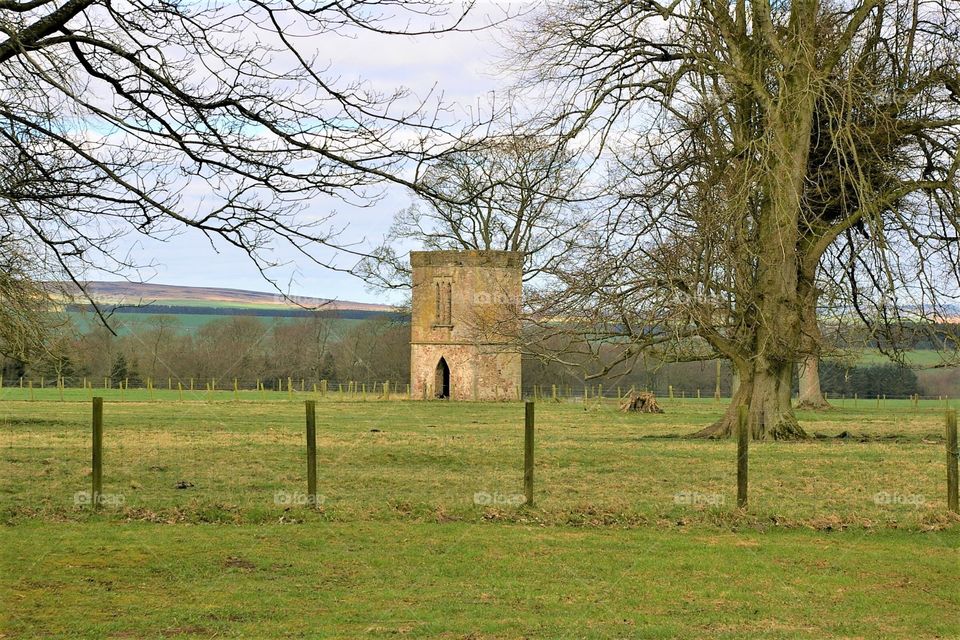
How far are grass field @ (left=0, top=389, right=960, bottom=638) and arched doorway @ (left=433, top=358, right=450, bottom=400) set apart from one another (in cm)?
4025

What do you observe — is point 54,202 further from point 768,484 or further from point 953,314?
point 953,314

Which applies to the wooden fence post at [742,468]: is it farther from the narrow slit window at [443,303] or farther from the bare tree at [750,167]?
the narrow slit window at [443,303]

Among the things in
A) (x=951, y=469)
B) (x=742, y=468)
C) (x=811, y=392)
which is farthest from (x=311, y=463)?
(x=811, y=392)

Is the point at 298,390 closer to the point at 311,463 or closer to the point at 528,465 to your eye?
the point at 311,463

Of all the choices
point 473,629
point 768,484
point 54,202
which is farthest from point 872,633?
point 768,484

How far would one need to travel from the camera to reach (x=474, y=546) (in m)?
11.6

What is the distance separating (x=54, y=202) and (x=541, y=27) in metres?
18.8

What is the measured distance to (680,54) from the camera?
26234 millimetres

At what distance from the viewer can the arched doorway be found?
208 ft

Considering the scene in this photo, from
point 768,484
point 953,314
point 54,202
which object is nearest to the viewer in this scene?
point 54,202

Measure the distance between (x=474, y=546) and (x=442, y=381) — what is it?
5223 centimetres

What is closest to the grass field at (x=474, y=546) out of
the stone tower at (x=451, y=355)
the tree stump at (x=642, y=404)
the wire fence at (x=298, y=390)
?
the tree stump at (x=642, y=404)

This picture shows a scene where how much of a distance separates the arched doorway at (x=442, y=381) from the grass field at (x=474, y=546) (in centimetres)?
4025

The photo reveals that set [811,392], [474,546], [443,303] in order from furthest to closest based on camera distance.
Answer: [443,303]
[811,392]
[474,546]
